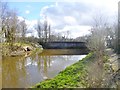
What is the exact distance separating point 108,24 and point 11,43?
11.0 meters

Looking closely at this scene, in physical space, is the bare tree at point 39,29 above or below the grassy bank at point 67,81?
above

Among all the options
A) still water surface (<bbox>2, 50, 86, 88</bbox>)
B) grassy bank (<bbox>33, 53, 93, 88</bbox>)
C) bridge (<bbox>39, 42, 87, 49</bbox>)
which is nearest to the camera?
grassy bank (<bbox>33, 53, 93, 88</bbox>)

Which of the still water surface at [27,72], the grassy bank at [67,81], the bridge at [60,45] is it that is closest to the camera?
the grassy bank at [67,81]

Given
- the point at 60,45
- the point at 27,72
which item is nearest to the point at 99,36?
the point at 27,72

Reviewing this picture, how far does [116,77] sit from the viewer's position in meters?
4.98

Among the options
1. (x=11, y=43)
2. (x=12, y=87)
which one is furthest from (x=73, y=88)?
(x=11, y=43)

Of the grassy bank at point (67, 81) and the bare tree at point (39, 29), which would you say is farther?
the bare tree at point (39, 29)

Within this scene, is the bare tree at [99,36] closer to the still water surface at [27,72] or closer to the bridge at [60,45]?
the still water surface at [27,72]

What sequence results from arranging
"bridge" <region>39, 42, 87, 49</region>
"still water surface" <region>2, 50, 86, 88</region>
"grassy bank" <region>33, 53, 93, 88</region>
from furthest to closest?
"bridge" <region>39, 42, 87, 49</region> < "still water surface" <region>2, 50, 86, 88</region> < "grassy bank" <region>33, 53, 93, 88</region>

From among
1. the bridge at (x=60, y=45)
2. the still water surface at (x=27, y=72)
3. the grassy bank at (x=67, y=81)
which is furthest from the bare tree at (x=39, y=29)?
the grassy bank at (x=67, y=81)

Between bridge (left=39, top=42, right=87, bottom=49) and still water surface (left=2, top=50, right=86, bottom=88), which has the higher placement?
bridge (left=39, top=42, right=87, bottom=49)

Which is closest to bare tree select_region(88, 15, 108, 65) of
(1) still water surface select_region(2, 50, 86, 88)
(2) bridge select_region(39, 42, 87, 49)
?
(1) still water surface select_region(2, 50, 86, 88)

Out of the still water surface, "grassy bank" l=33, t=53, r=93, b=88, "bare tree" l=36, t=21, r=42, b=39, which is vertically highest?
"bare tree" l=36, t=21, r=42, b=39

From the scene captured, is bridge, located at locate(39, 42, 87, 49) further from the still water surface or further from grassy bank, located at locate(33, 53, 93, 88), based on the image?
grassy bank, located at locate(33, 53, 93, 88)
